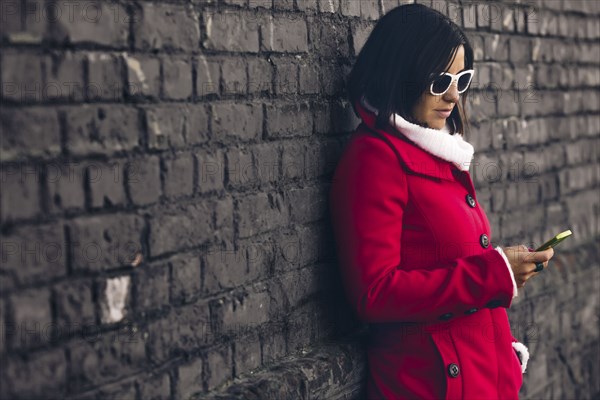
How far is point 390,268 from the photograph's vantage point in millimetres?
2984

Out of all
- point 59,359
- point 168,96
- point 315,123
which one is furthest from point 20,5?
point 315,123

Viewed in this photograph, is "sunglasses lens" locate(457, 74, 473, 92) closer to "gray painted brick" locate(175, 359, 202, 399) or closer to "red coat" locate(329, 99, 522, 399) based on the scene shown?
"red coat" locate(329, 99, 522, 399)

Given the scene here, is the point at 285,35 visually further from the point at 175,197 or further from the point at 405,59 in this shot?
the point at 175,197

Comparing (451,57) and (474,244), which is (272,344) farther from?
(451,57)


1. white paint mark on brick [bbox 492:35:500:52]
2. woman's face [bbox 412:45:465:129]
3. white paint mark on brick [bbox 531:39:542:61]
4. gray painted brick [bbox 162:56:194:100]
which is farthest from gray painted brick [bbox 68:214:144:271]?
white paint mark on brick [bbox 531:39:542:61]

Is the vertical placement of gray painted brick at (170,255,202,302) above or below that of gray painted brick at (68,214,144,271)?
below

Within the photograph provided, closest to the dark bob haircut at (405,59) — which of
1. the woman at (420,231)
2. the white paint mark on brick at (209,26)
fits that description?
the woman at (420,231)

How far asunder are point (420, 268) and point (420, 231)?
12 cm

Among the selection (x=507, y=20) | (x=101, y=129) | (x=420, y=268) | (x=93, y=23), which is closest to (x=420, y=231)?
(x=420, y=268)

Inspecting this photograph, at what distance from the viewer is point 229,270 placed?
9.27 feet

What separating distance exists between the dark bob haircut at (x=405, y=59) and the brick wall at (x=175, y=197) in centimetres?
19

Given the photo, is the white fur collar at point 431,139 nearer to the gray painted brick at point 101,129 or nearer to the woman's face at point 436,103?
the woman's face at point 436,103

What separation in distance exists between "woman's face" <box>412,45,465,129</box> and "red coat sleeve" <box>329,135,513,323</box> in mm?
201

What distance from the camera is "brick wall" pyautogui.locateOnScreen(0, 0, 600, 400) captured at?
218 centimetres
